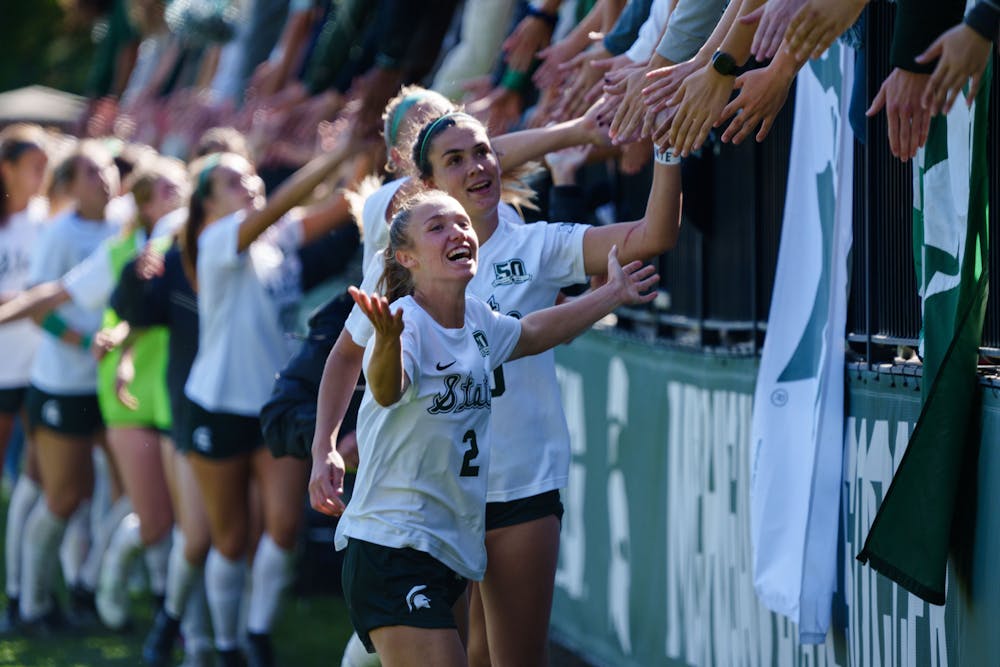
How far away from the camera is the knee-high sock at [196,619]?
7656mm

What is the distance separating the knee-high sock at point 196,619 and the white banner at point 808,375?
3.40 metres

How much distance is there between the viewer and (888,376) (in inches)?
181

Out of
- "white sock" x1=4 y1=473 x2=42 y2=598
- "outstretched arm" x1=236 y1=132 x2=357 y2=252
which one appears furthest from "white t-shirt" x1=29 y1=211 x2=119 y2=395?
"outstretched arm" x1=236 y1=132 x2=357 y2=252

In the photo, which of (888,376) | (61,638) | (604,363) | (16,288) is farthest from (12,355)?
(888,376)

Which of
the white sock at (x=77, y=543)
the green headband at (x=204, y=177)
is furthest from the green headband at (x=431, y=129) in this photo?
the white sock at (x=77, y=543)

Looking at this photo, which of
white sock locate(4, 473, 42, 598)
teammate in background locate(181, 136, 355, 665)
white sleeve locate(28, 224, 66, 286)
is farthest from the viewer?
white sock locate(4, 473, 42, 598)

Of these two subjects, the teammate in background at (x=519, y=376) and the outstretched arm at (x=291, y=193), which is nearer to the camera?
the teammate in background at (x=519, y=376)

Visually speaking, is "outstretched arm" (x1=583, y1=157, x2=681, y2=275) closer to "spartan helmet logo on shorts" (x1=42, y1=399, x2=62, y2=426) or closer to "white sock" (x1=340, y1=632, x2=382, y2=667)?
"white sock" (x1=340, y1=632, x2=382, y2=667)

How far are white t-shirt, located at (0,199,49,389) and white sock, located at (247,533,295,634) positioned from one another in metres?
2.97

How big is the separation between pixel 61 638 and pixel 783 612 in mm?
5066

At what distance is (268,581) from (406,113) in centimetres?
293

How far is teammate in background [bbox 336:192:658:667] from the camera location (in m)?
4.07

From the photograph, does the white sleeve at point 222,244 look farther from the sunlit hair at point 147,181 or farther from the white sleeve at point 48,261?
the white sleeve at point 48,261

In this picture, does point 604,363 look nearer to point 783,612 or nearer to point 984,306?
point 783,612
